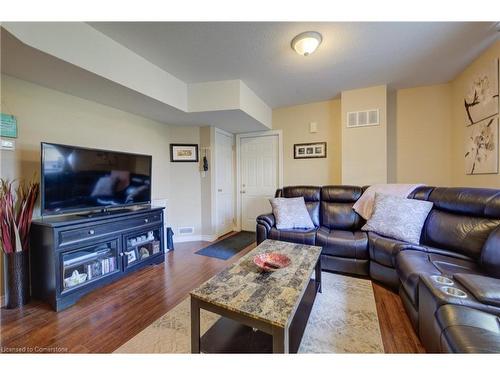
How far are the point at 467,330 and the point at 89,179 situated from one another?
2912 mm

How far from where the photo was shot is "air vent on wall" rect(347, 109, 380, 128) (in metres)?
3.08

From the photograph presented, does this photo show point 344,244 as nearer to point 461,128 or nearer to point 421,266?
point 421,266

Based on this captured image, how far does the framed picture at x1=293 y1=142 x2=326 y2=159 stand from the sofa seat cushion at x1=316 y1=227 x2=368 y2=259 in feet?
5.86

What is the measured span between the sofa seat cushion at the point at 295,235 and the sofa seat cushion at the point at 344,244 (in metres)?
0.08

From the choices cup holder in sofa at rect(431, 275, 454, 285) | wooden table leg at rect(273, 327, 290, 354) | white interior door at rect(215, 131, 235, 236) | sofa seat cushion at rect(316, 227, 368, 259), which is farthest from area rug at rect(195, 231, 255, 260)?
cup holder in sofa at rect(431, 275, 454, 285)

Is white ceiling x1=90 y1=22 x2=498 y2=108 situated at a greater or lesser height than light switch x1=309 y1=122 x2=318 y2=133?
greater

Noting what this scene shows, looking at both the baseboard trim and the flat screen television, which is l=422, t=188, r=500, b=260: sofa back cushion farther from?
the flat screen television

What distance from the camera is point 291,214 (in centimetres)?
269

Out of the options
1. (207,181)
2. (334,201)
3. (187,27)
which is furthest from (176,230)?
(187,27)

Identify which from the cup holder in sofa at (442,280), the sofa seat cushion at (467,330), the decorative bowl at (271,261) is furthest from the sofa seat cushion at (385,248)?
the decorative bowl at (271,261)

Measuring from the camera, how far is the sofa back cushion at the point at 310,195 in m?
2.88

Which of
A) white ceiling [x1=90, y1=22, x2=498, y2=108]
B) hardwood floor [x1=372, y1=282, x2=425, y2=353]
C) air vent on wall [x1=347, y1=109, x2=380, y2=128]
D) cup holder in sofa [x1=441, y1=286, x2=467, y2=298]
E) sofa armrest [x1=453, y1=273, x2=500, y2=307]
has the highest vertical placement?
white ceiling [x1=90, y1=22, x2=498, y2=108]
